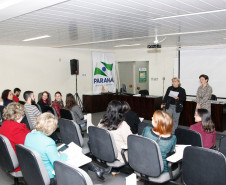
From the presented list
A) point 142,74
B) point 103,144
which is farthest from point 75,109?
point 142,74

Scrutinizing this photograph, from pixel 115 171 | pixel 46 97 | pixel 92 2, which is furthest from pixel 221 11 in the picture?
pixel 46 97

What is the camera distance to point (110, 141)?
2992 mm

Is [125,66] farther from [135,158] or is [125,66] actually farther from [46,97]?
[135,158]

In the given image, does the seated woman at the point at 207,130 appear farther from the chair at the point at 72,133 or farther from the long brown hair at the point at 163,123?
Result: the chair at the point at 72,133

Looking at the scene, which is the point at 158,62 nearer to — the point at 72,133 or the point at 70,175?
the point at 72,133

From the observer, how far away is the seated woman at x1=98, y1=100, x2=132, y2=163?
316cm

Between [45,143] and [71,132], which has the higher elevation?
[45,143]

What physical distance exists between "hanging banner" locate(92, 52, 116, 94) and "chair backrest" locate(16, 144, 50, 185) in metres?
7.72

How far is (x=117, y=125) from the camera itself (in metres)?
3.24

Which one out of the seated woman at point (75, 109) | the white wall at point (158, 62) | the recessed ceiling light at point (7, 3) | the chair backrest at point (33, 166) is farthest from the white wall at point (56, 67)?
the chair backrest at point (33, 166)

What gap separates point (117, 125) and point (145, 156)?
0.72m

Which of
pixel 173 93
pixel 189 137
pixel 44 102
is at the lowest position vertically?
pixel 189 137

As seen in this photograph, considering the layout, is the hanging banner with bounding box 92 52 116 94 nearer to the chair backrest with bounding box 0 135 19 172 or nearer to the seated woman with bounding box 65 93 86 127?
the seated woman with bounding box 65 93 86 127

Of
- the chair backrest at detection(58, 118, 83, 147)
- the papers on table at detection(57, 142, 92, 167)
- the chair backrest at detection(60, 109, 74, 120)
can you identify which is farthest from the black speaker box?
the papers on table at detection(57, 142, 92, 167)
